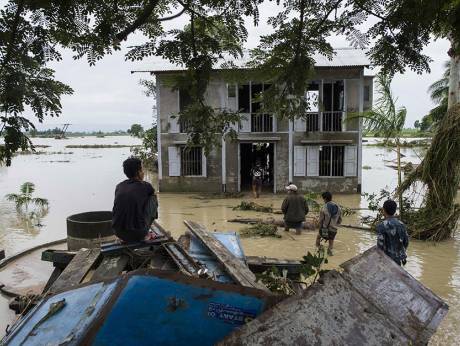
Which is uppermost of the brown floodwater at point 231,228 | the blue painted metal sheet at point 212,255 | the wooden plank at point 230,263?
the wooden plank at point 230,263

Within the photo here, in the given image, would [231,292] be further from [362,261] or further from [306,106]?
[306,106]

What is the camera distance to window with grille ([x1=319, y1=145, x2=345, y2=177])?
55.2ft

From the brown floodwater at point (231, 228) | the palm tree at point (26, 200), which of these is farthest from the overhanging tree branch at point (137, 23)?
the palm tree at point (26, 200)

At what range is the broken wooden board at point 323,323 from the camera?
2166 millimetres

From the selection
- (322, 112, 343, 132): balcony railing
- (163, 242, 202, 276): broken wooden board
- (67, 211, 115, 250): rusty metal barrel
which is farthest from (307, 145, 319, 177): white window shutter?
(163, 242, 202, 276): broken wooden board

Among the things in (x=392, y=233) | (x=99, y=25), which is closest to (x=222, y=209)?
(x=392, y=233)

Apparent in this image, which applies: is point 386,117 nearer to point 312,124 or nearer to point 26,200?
point 312,124

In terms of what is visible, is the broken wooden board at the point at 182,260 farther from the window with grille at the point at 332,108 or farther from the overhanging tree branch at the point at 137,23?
the window with grille at the point at 332,108

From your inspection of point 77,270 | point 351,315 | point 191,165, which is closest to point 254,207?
point 191,165

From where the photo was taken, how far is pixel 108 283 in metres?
2.72

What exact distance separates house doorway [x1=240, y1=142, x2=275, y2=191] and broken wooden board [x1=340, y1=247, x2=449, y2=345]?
16425mm

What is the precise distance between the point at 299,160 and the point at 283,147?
839mm

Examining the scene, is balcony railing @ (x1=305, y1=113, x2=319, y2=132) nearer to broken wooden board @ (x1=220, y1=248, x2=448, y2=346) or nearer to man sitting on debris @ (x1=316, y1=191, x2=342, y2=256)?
man sitting on debris @ (x1=316, y1=191, x2=342, y2=256)

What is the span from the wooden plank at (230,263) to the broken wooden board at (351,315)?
0.55 metres
